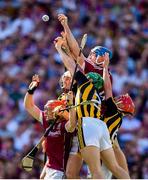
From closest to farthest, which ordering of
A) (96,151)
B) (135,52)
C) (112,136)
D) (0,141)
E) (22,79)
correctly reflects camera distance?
(96,151) < (112,136) < (0,141) < (22,79) < (135,52)

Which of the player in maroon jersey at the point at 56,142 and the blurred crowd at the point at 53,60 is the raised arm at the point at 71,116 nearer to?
the player in maroon jersey at the point at 56,142

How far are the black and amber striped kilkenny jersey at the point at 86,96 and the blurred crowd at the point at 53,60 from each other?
4.62m

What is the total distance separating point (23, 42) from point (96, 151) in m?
7.70

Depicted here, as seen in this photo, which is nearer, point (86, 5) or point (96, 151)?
point (96, 151)

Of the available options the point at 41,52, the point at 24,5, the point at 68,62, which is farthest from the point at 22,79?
the point at 68,62

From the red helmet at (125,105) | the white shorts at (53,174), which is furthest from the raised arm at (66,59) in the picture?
the white shorts at (53,174)

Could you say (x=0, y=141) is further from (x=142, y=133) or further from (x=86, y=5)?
(x=86, y=5)

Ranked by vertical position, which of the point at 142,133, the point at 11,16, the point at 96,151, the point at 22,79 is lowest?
the point at 96,151

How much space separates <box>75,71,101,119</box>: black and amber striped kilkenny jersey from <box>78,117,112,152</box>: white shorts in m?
0.07

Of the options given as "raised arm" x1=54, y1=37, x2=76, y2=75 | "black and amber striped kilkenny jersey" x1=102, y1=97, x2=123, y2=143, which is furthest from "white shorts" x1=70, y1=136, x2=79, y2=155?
"raised arm" x1=54, y1=37, x2=76, y2=75

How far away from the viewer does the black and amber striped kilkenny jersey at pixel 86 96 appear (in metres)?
12.5

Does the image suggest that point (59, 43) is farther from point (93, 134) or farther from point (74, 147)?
point (93, 134)

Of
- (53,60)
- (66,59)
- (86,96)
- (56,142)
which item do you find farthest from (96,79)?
(53,60)

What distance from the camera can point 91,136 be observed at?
1239 centimetres
